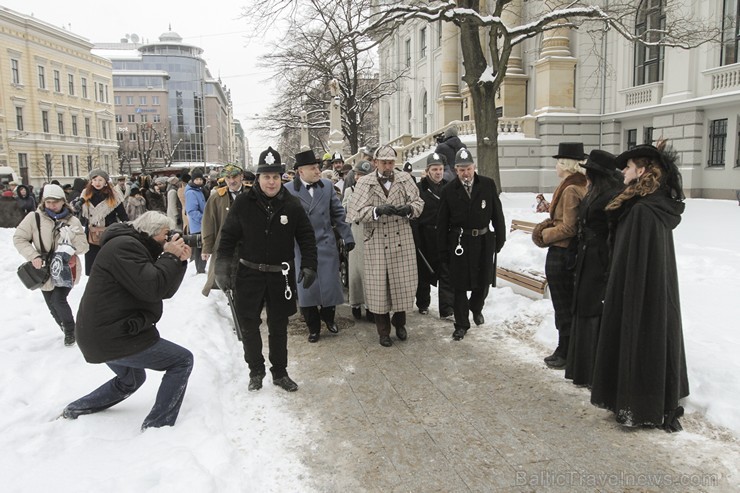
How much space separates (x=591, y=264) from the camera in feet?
Answer: 15.8

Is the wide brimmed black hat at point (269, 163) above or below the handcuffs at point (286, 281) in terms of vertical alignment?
above

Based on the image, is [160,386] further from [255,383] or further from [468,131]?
[468,131]

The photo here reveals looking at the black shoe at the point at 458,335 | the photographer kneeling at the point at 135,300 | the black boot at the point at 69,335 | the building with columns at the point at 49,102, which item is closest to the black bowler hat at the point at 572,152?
the black shoe at the point at 458,335

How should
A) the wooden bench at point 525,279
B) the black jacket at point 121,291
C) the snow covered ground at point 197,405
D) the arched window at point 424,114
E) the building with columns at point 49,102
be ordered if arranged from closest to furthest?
the snow covered ground at point 197,405, the black jacket at point 121,291, the wooden bench at point 525,279, the arched window at point 424,114, the building with columns at point 49,102

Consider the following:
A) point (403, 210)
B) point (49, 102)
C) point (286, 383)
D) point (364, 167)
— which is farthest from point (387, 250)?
point (49, 102)

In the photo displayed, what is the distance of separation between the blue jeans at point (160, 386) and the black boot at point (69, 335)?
2.33 m

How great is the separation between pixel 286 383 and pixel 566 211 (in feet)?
9.82

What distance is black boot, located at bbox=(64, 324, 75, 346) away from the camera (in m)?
6.39

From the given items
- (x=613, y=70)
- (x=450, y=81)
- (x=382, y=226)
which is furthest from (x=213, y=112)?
(x=382, y=226)

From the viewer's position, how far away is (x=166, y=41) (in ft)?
389

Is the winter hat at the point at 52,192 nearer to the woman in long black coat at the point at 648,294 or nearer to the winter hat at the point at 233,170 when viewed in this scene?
the winter hat at the point at 233,170

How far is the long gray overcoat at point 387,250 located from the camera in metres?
6.31

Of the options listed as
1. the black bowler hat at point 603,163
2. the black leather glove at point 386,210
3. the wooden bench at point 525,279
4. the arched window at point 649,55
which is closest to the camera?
the black bowler hat at point 603,163

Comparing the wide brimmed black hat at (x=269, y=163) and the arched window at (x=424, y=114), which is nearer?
the wide brimmed black hat at (x=269, y=163)
